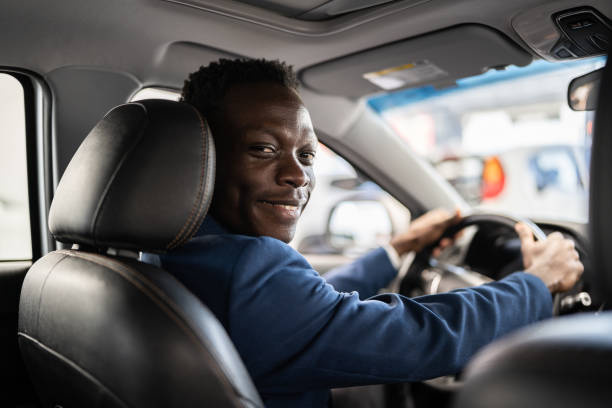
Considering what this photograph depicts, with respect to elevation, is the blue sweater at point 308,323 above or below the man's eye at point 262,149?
below

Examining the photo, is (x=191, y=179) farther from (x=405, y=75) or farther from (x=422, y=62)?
(x=405, y=75)

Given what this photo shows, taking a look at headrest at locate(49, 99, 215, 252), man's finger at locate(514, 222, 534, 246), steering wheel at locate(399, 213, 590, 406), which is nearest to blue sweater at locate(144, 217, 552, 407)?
headrest at locate(49, 99, 215, 252)

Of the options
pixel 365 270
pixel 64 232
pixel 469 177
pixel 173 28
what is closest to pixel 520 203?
pixel 469 177

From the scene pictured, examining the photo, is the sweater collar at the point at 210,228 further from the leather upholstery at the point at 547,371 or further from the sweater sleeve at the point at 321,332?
the leather upholstery at the point at 547,371

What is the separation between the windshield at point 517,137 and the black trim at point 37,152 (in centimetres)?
604

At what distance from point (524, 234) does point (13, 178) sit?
6.27 feet

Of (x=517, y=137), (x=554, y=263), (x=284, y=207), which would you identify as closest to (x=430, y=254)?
(x=554, y=263)

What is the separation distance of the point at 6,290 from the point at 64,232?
36.9 inches

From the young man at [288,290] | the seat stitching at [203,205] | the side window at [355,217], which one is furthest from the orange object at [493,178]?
the seat stitching at [203,205]

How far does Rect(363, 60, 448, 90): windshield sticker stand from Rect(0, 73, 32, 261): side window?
138 cm

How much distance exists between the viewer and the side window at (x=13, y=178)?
2.15 metres

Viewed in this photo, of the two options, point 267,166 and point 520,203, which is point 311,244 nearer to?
point 520,203

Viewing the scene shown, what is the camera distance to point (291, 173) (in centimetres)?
155

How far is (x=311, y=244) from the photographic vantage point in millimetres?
7035
